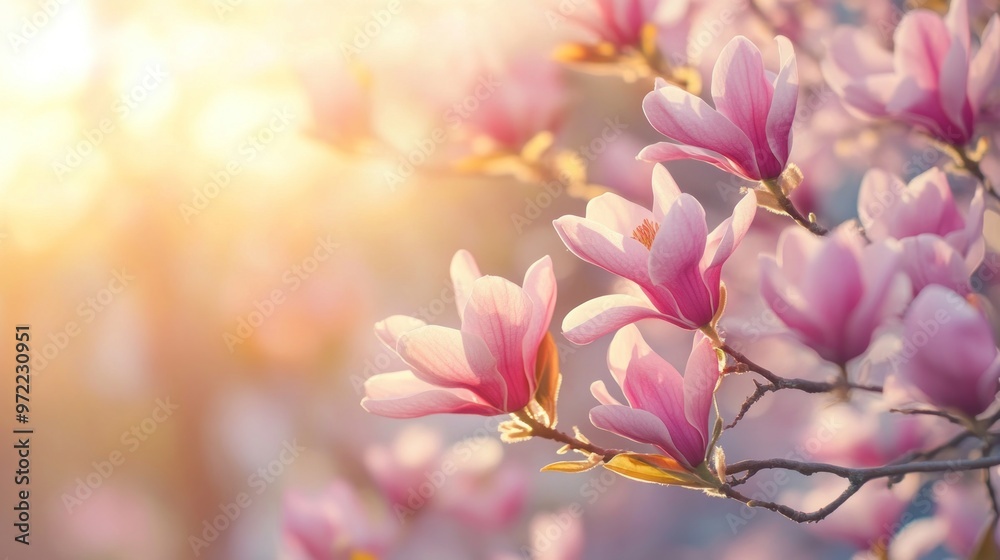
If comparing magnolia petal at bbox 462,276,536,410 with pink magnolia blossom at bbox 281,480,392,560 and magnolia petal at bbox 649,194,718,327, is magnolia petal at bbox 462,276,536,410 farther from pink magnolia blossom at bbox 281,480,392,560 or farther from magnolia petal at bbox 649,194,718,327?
pink magnolia blossom at bbox 281,480,392,560

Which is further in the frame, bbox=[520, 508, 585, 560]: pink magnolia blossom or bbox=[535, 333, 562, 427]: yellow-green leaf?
bbox=[520, 508, 585, 560]: pink magnolia blossom

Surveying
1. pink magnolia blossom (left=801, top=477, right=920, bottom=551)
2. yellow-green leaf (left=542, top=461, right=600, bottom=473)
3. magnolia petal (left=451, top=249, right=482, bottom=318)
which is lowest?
pink magnolia blossom (left=801, top=477, right=920, bottom=551)

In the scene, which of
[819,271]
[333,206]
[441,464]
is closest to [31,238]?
[333,206]

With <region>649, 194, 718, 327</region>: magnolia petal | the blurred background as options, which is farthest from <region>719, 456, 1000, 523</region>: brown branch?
the blurred background

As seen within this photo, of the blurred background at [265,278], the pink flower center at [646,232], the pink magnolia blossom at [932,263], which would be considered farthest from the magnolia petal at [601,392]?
the blurred background at [265,278]

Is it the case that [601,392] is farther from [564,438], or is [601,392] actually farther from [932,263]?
[932,263]

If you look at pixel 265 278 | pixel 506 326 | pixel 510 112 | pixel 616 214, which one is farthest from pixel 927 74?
pixel 265 278

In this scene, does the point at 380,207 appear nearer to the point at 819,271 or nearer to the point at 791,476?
the point at 791,476
